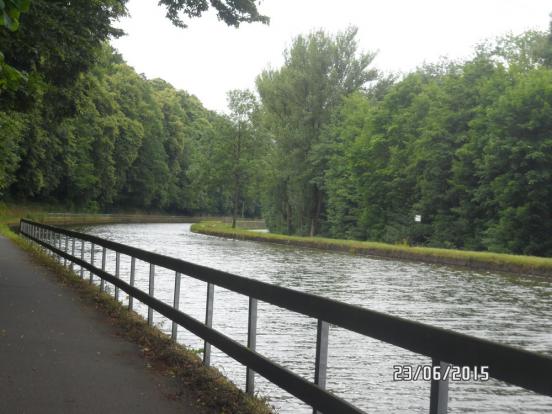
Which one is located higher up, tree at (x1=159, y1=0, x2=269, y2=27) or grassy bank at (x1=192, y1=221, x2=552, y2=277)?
tree at (x1=159, y1=0, x2=269, y2=27)

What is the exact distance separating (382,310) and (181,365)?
7120mm

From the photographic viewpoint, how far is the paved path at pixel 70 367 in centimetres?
598

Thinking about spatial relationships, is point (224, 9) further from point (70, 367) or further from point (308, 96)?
point (308, 96)

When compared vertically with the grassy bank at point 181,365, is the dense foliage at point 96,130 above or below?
above

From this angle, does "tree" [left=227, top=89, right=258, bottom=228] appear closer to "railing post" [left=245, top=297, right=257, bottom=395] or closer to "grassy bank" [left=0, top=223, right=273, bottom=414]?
"grassy bank" [left=0, top=223, right=273, bottom=414]

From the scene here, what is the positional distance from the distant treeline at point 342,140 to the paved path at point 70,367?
249 inches

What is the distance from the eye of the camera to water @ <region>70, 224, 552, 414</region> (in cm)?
688

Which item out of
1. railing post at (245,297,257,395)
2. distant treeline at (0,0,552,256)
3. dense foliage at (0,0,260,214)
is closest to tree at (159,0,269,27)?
dense foliage at (0,0,260,214)

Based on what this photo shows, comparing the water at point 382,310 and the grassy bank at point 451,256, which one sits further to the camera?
the grassy bank at point 451,256

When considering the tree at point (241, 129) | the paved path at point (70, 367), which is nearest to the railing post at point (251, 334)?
the paved path at point (70, 367)

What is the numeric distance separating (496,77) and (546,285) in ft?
81.5

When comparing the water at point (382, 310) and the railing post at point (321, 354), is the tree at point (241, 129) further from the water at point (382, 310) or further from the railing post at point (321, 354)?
the railing post at point (321, 354)

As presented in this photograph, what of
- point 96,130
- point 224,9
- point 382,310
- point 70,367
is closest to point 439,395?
point 70,367

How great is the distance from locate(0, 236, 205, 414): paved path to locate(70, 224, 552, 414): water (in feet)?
3.58
